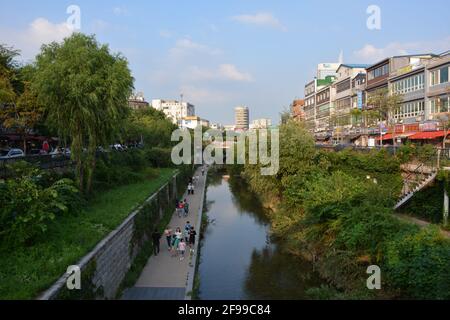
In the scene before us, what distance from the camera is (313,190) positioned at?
76.3ft

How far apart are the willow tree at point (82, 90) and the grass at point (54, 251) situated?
12.5ft

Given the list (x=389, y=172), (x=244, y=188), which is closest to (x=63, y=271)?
(x=389, y=172)

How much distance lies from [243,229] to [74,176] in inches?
463

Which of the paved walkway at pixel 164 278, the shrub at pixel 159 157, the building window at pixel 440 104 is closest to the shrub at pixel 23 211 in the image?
the paved walkway at pixel 164 278

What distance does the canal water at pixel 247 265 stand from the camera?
17.7 m

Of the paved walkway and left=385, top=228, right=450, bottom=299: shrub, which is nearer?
left=385, top=228, right=450, bottom=299: shrub

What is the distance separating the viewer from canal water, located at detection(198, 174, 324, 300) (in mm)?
17672

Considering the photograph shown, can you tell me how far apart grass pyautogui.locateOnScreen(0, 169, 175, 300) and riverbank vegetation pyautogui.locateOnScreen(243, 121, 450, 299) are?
812 cm

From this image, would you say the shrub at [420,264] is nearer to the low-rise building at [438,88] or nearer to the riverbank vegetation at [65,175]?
the riverbank vegetation at [65,175]

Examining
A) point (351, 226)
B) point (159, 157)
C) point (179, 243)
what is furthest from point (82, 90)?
point (159, 157)

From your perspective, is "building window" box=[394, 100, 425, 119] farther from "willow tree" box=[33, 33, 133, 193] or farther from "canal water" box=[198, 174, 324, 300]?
"willow tree" box=[33, 33, 133, 193]

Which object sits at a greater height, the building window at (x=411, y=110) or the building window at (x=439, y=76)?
the building window at (x=439, y=76)

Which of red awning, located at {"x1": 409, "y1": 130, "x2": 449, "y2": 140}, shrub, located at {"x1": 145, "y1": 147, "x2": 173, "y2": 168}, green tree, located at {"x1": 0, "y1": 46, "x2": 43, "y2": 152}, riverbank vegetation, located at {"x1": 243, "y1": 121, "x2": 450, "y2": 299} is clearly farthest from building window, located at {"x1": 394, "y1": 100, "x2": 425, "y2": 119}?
green tree, located at {"x1": 0, "y1": 46, "x2": 43, "y2": 152}

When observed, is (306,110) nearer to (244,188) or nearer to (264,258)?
(244,188)
